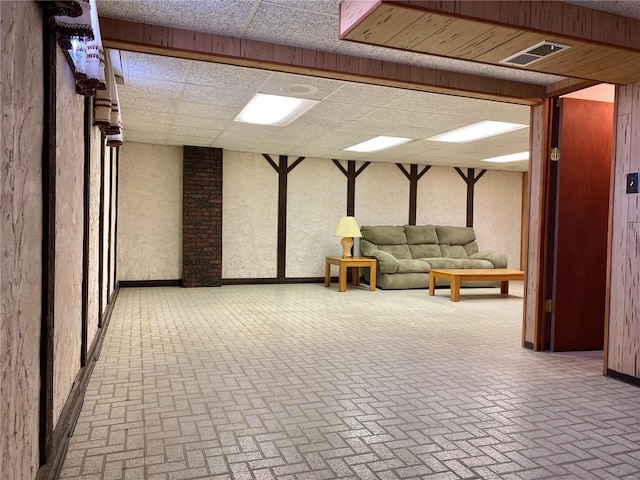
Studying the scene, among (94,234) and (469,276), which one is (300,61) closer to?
(94,234)

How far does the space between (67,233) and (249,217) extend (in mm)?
6609

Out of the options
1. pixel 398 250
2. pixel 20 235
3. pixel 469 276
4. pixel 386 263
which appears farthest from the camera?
pixel 398 250

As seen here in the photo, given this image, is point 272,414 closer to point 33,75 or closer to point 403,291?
point 33,75

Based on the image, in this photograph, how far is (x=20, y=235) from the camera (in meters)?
1.55

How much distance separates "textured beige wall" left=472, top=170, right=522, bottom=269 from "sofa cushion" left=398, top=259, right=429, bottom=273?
270cm

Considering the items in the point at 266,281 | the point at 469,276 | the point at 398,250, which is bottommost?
the point at 266,281

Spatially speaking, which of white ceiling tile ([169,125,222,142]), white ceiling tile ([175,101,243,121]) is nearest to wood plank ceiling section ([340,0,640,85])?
white ceiling tile ([175,101,243,121])

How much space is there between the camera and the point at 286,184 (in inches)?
369

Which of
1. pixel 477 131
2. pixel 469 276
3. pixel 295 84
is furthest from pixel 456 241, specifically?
pixel 295 84

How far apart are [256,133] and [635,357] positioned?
5.36 m

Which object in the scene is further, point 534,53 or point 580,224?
point 580,224

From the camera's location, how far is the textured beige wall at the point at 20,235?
1374 mm

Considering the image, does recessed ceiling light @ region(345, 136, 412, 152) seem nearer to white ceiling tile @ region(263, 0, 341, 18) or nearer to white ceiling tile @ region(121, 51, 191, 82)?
white ceiling tile @ region(121, 51, 191, 82)

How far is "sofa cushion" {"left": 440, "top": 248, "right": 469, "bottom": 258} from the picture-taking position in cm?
1002
